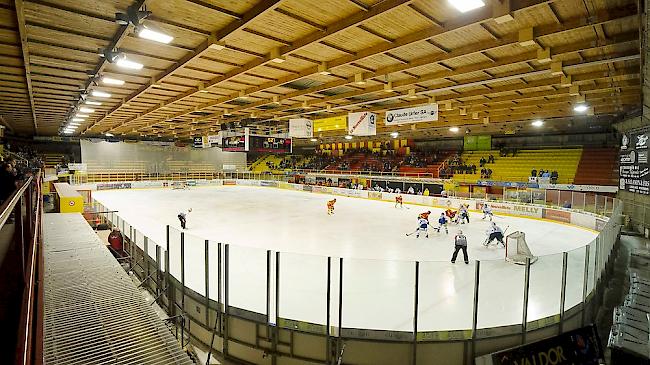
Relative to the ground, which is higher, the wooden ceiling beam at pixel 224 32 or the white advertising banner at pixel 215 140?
the wooden ceiling beam at pixel 224 32

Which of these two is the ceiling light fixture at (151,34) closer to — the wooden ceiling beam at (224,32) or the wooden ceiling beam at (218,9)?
the wooden ceiling beam at (224,32)

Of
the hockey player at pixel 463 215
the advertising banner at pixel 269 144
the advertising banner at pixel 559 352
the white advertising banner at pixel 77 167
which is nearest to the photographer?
the advertising banner at pixel 559 352

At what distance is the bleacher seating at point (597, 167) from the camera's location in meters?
24.4

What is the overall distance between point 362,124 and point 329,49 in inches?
258

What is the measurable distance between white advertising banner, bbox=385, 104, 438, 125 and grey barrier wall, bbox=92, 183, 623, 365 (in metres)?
7.24

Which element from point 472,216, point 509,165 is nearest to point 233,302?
point 472,216

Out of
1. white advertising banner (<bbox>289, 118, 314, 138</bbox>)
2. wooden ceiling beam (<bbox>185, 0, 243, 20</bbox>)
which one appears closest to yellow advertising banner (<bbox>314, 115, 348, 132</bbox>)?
white advertising banner (<bbox>289, 118, 314, 138</bbox>)

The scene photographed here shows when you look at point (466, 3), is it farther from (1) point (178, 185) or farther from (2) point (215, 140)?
(1) point (178, 185)

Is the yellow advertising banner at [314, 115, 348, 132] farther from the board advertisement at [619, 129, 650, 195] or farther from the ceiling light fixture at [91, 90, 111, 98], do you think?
the board advertisement at [619, 129, 650, 195]

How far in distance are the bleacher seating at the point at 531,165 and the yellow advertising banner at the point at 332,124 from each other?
56.5 feet

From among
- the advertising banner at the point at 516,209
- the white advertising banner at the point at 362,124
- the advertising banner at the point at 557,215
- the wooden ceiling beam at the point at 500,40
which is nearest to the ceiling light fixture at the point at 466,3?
the wooden ceiling beam at the point at 500,40

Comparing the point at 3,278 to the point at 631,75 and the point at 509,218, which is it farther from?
the point at 509,218

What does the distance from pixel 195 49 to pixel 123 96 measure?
29.6ft

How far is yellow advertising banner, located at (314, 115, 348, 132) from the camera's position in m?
16.4
